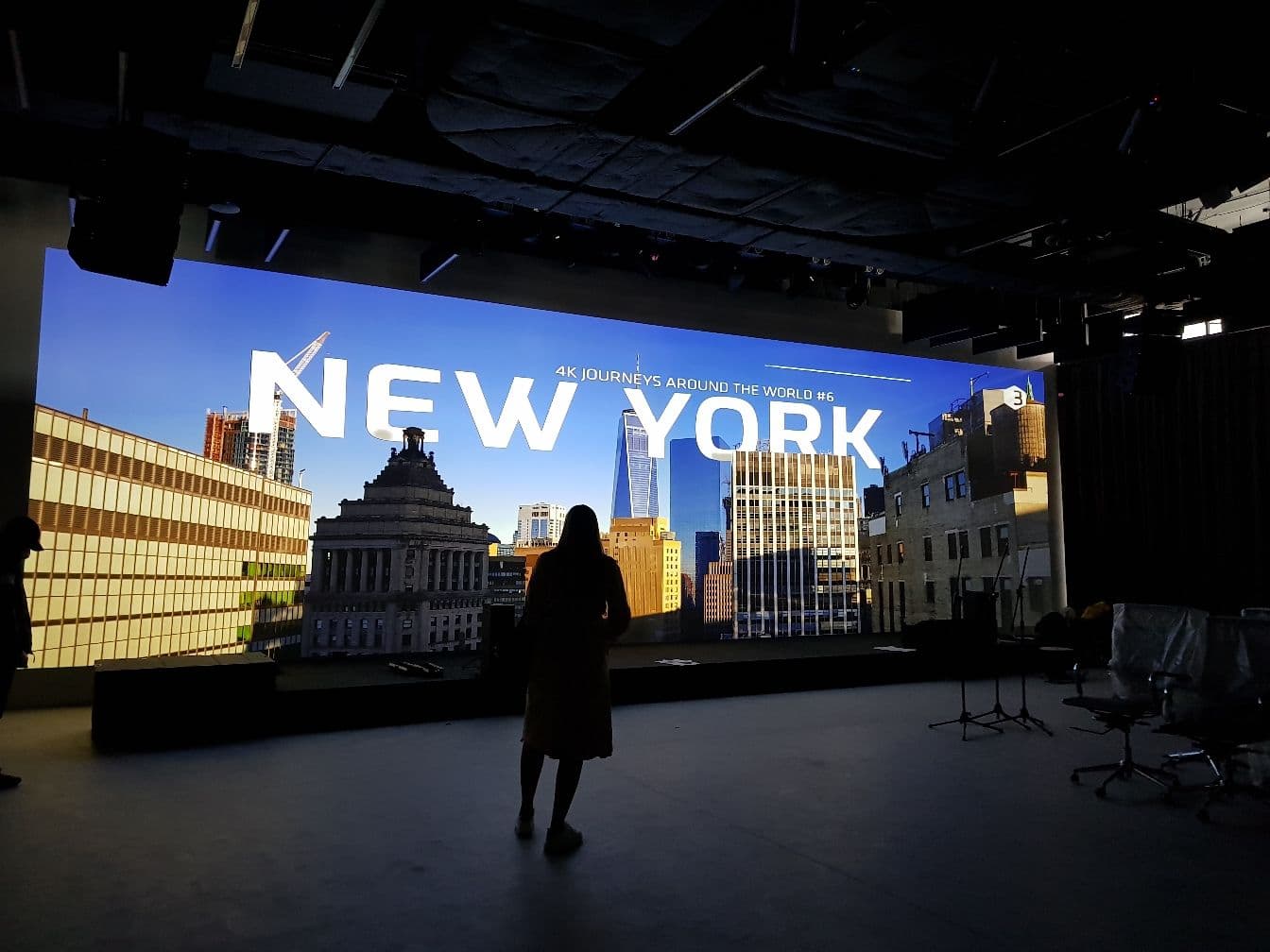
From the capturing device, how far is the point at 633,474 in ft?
29.5

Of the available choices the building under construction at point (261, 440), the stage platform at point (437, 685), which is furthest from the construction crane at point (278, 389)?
the stage platform at point (437, 685)

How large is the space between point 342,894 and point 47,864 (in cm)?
118

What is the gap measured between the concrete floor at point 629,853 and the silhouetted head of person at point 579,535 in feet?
3.76

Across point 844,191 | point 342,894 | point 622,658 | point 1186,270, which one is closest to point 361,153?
point 844,191

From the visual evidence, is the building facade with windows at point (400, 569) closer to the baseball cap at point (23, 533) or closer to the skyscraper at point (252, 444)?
the skyscraper at point (252, 444)

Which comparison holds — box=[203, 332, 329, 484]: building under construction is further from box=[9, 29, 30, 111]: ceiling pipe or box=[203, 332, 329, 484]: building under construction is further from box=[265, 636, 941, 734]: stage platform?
box=[9, 29, 30, 111]: ceiling pipe

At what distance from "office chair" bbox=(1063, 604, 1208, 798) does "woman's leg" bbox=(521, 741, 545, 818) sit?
8.91 ft

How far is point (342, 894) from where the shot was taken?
271 centimetres

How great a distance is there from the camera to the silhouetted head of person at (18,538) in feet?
13.1

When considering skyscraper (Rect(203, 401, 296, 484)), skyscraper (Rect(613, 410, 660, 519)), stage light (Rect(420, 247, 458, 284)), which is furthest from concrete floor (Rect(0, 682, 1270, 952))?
skyscraper (Rect(613, 410, 660, 519))

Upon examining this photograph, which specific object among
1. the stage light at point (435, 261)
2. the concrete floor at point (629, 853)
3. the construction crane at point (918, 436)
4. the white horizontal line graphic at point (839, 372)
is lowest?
the concrete floor at point (629, 853)

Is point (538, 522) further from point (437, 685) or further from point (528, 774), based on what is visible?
point (528, 774)

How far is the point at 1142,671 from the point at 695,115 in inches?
160

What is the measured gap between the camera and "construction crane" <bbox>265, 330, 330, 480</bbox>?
7.31m
